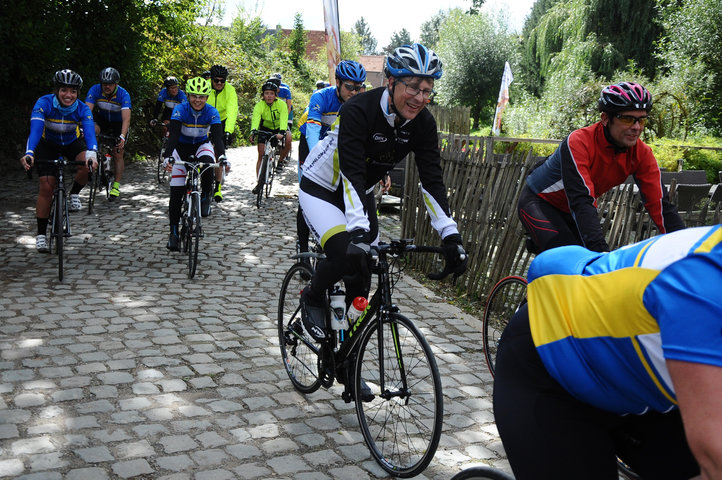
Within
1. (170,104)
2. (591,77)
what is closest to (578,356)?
(170,104)

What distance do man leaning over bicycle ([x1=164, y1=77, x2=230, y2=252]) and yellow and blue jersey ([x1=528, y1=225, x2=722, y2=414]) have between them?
704cm

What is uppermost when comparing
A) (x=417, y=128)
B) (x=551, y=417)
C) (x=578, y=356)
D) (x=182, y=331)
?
(x=417, y=128)

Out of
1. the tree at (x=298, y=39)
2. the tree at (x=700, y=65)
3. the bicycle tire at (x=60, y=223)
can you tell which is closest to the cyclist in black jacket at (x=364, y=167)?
the bicycle tire at (x=60, y=223)

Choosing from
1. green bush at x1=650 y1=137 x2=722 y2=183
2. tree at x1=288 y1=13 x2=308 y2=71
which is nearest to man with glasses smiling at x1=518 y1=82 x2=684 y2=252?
green bush at x1=650 y1=137 x2=722 y2=183

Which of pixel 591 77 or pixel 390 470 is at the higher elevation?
pixel 591 77

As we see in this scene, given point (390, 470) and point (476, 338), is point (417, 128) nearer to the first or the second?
point (390, 470)

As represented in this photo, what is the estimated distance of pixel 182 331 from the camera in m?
5.95

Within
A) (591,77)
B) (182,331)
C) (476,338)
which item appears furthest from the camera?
(591,77)

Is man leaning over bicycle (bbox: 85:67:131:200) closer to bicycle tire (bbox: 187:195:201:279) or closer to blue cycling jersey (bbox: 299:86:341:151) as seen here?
bicycle tire (bbox: 187:195:201:279)

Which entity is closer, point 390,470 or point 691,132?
point 390,470

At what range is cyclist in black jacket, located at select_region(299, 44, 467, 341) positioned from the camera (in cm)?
372

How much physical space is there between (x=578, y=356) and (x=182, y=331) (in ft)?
15.6

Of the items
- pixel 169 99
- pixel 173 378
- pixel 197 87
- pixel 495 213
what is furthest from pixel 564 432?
pixel 169 99

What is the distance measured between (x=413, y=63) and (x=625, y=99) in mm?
1422
